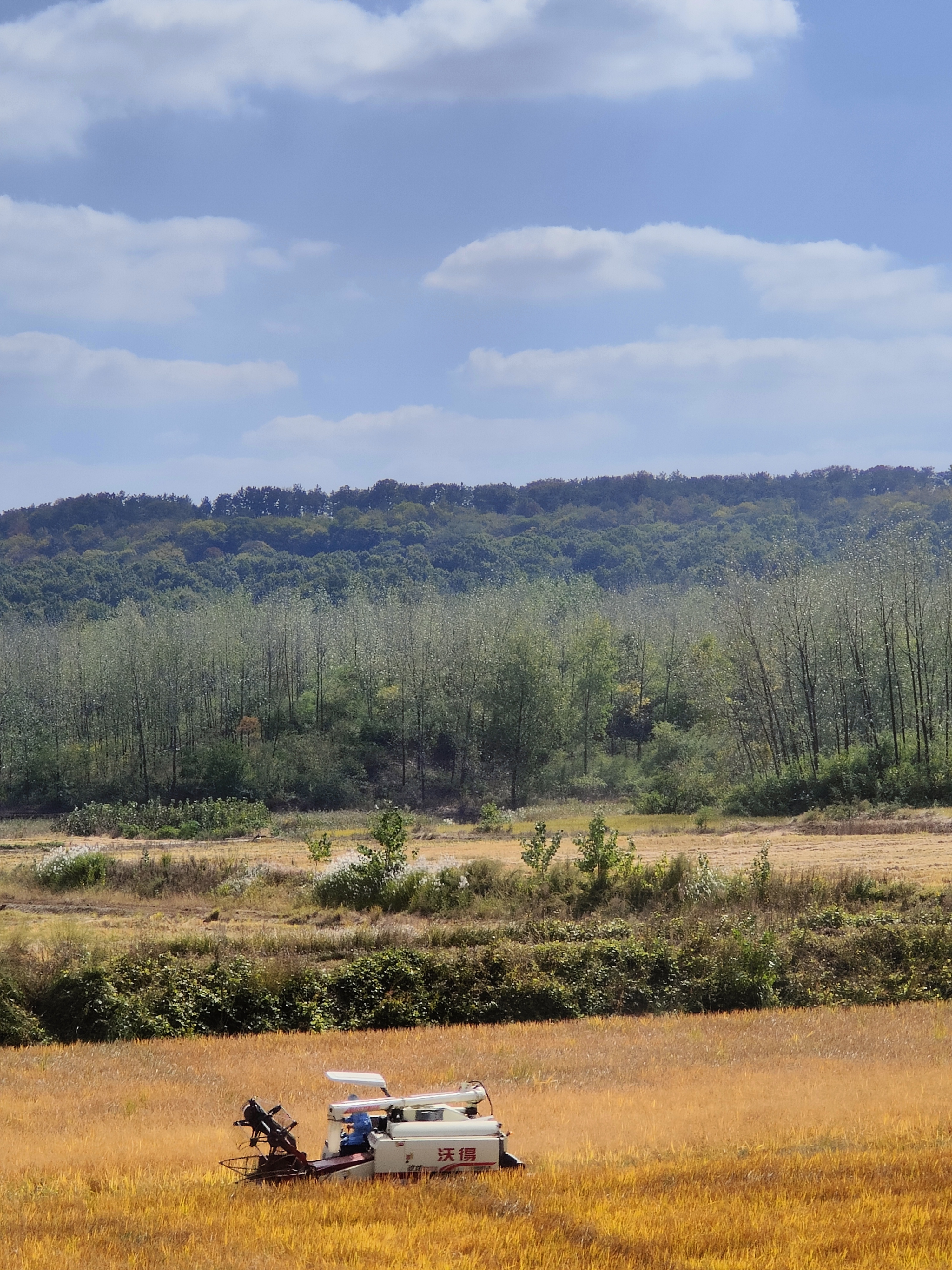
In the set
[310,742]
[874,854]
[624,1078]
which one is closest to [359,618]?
[310,742]

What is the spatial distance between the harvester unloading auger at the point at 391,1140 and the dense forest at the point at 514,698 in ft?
135

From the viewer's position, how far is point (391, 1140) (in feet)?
30.8

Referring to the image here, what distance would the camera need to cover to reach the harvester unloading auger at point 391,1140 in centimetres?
941

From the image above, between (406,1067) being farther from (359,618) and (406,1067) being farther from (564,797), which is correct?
(359,618)

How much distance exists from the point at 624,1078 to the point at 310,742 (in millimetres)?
63925

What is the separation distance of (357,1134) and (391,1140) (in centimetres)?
44

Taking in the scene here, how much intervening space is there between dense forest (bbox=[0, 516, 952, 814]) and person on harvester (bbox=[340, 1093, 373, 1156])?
4151cm

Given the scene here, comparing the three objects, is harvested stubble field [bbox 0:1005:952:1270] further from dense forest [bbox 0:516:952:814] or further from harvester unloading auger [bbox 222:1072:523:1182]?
dense forest [bbox 0:516:952:814]

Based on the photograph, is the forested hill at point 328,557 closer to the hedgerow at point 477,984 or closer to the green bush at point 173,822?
the green bush at point 173,822

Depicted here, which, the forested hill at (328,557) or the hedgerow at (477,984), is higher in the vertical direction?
the forested hill at (328,557)

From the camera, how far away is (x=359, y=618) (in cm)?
9144

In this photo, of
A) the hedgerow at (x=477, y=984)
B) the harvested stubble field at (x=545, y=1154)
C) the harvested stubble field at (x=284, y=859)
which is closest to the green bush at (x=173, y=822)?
the harvested stubble field at (x=284, y=859)

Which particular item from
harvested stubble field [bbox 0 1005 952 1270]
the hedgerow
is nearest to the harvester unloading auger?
harvested stubble field [bbox 0 1005 952 1270]

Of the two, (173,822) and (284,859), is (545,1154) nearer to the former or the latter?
(284,859)
